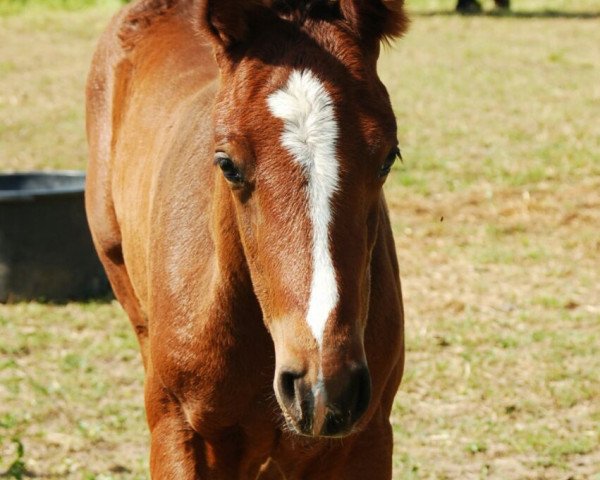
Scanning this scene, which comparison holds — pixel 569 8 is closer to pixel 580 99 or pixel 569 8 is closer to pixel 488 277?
pixel 580 99

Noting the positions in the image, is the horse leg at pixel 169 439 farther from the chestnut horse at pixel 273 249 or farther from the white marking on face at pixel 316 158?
the white marking on face at pixel 316 158

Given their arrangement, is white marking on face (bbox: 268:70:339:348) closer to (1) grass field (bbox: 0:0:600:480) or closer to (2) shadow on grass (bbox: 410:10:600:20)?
(1) grass field (bbox: 0:0:600:480)

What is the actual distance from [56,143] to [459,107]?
4.51 meters

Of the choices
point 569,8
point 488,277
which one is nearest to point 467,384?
point 488,277

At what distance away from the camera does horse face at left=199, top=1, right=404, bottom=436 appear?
8.46 feet

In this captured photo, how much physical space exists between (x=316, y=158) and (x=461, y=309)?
14.7ft

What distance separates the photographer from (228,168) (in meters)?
2.82

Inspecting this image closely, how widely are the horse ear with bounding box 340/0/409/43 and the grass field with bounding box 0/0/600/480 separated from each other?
112cm

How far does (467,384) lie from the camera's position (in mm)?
5844

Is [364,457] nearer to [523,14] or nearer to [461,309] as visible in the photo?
[461,309]

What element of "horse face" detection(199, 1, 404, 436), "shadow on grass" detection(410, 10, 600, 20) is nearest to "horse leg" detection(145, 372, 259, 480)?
"horse face" detection(199, 1, 404, 436)

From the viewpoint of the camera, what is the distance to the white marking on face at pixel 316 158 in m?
2.59

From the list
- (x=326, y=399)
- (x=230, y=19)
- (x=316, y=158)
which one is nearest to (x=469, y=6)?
(x=230, y=19)

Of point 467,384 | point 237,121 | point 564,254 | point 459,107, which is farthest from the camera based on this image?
point 459,107
